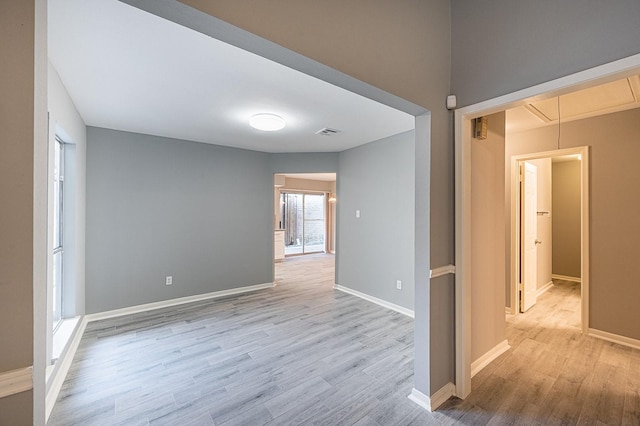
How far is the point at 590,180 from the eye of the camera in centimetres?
306

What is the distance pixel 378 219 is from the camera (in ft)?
14.0

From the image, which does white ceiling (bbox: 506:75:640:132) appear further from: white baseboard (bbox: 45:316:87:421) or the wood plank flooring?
white baseboard (bbox: 45:316:87:421)

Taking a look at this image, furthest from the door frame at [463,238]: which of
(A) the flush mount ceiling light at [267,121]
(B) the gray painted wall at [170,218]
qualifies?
(B) the gray painted wall at [170,218]

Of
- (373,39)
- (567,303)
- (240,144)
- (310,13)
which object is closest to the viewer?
(310,13)

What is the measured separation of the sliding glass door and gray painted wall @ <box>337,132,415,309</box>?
165 inches

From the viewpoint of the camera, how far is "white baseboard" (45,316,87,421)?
1969mm

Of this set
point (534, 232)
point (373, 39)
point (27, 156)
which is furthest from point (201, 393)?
point (534, 232)

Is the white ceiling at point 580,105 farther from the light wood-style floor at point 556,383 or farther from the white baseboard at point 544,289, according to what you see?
the white baseboard at point 544,289

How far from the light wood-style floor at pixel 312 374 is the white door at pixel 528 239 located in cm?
32

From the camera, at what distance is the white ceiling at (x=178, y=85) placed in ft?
5.48

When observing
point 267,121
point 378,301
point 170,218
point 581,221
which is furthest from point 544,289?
point 170,218

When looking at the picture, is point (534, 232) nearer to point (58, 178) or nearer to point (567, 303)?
point (567, 303)

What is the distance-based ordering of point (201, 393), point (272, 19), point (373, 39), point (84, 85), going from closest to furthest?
point (272, 19), point (373, 39), point (201, 393), point (84, 85)

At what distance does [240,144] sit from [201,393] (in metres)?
3.55
